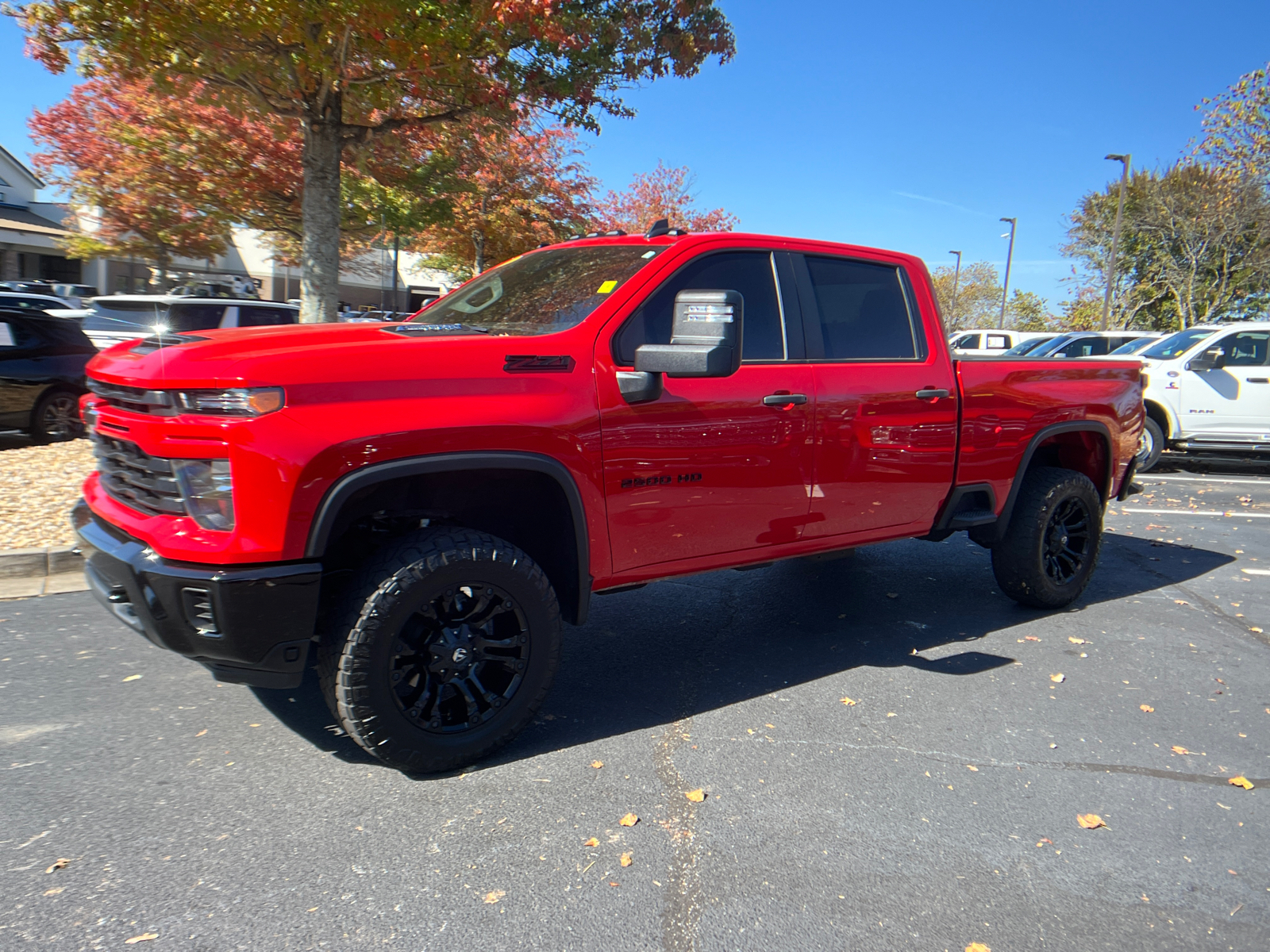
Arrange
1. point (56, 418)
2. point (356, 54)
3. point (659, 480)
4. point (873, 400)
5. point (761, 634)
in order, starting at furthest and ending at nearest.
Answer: point (56, 418)
point (356, 54)
point (761, 634)
point (873, 400)
point (659, 480)

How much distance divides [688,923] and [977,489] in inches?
123

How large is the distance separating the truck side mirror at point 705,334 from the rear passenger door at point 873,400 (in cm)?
94

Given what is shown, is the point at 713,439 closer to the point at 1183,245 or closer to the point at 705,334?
the point at 705,334

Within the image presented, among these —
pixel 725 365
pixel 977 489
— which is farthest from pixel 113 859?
pixel 977 489

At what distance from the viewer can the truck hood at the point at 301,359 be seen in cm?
272

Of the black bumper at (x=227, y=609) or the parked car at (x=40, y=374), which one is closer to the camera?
the black bumper at (x=227, y=609)

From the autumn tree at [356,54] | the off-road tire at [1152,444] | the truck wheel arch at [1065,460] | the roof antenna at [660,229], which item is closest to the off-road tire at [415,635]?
the roof antenna at [660,229]

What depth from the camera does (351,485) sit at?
2791 mm

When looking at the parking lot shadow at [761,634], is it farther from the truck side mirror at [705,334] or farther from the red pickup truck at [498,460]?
the truck side mirror at [705,334]

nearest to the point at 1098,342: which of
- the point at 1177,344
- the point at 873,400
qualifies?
the point at 1177,344

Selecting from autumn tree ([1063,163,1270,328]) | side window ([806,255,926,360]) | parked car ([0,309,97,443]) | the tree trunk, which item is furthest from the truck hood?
autumn tree ([1063,163,1270,328])

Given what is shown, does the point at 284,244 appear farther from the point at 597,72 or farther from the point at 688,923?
the point at 688,923

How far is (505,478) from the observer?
128 inches

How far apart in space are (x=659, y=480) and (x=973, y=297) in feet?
211
